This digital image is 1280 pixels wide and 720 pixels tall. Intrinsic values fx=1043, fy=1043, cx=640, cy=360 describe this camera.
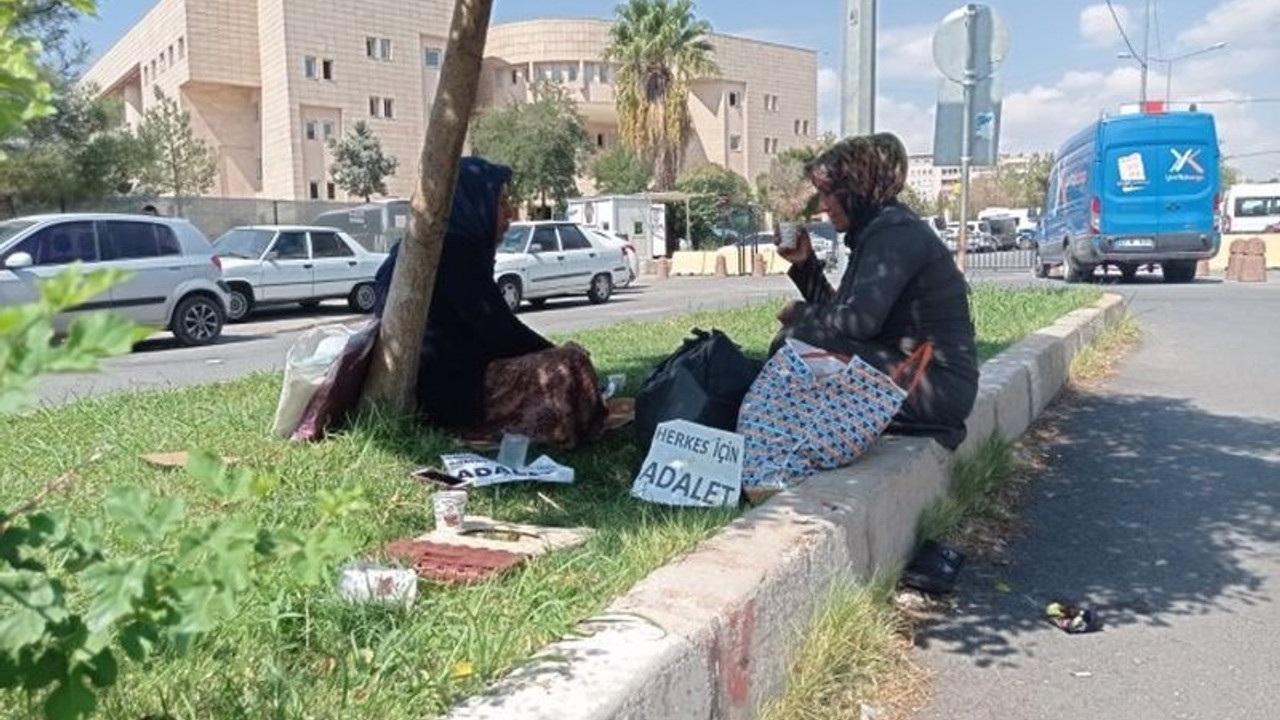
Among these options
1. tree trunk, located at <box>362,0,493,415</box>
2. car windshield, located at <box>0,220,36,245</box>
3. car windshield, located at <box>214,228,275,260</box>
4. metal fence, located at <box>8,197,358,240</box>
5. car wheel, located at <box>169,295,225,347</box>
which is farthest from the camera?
metal fence, located at <box>8,197,358,240</box>

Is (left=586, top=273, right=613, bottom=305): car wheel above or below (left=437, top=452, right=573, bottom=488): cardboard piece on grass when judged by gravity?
below

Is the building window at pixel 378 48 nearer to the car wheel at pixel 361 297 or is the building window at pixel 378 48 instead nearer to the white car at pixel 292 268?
the white car at pixel 292 268

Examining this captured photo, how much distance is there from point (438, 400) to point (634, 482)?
1385mm

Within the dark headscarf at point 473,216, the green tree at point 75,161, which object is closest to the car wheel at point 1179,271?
the dark headscarf at point 473,216

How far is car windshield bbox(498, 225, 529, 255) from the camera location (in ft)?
62.3

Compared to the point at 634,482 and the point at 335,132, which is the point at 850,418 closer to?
the point at 634,482

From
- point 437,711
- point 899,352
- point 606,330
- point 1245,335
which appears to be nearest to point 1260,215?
point 1245,335

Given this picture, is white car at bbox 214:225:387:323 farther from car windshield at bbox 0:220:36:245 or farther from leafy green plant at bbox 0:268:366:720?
leafy green plant at bbox 0:268:366:720

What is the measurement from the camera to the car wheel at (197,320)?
13.2 m

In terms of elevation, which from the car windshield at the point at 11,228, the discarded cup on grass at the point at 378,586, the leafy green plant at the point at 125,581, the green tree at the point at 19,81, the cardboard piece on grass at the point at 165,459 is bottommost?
the cardboard piece on grass at the point at 165,459

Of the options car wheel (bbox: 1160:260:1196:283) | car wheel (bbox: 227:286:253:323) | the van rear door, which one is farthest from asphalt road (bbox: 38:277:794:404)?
car wheel (bbox: 1160:260:1196:283)

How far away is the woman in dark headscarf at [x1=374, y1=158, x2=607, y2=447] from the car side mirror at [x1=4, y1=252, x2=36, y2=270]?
27.6 ft

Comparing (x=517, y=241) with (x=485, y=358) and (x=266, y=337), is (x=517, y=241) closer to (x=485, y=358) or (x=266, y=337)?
(x=266, y=337)

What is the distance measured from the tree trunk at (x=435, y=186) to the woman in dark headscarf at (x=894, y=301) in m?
1.60
